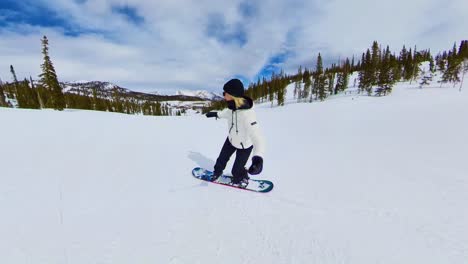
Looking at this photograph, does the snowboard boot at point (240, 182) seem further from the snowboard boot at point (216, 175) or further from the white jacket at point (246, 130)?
the white jacket at point (246, 130)

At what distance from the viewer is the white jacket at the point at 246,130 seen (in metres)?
3.45

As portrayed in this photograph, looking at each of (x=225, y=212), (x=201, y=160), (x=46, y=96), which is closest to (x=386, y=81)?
(x=201, y=160)

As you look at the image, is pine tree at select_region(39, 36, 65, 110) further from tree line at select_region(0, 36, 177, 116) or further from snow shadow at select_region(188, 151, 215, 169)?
snow shadow at select_region(188, 151, 215, 169)

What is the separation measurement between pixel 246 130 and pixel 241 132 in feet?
0.48

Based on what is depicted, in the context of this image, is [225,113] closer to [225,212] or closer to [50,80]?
[225,212]

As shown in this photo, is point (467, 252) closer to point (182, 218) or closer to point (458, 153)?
point (182, 218)

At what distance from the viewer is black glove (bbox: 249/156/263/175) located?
3.17 m

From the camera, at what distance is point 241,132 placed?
146 inches

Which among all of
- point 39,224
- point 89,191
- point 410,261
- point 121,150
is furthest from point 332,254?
point 121,150

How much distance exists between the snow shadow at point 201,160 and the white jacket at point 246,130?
165 centimetres

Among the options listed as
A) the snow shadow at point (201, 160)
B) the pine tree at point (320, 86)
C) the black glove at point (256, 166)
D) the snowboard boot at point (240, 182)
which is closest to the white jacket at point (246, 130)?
the black glove at point (256, 166)

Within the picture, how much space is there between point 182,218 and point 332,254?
6.57 feet

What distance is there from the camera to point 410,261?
6.54ft

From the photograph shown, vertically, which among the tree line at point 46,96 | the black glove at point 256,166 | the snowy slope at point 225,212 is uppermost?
the tree line at point 46,96
